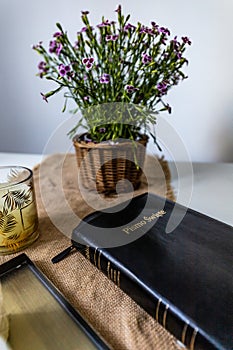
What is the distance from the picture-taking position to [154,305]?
37 cm

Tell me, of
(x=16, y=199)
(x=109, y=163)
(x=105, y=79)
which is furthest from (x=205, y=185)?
(x=16, y=199)

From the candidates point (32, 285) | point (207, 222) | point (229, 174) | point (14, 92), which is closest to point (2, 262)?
point (32, 285)

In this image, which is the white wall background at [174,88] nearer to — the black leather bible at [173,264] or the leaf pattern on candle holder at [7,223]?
the black leather bible at [173,264]

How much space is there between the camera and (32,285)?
1.42 feet

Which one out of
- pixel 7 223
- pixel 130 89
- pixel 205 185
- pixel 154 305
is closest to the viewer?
pixel 154 305

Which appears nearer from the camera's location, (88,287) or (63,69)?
(88,287)

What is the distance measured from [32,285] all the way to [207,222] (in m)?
0.30

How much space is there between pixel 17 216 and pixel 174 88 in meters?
0.64

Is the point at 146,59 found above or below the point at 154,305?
above

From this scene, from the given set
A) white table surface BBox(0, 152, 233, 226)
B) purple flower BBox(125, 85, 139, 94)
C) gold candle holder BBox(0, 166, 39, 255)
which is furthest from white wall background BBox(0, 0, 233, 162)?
gold candle holder BBox(0, 166, 39, 255)

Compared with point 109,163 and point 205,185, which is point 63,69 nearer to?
point 109,163

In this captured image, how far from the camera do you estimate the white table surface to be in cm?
65

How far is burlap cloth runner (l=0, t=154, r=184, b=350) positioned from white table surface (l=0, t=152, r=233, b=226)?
0.05m

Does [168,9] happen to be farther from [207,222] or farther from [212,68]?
[207,222]
